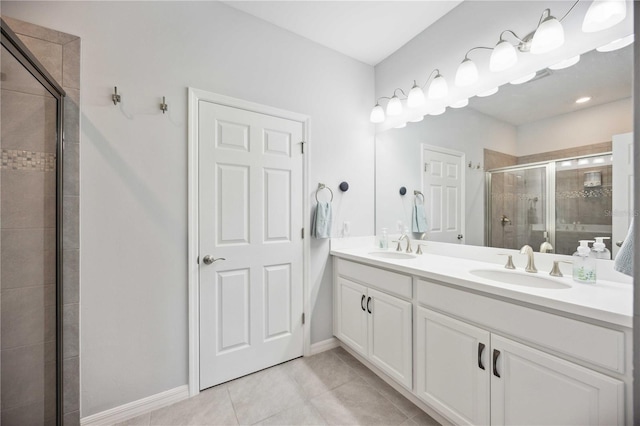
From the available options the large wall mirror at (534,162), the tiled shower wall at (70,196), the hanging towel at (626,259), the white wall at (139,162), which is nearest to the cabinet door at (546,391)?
the hanging towel at (626,259)

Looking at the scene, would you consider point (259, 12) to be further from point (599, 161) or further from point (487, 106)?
point (599, 161)

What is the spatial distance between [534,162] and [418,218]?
85 centimetres

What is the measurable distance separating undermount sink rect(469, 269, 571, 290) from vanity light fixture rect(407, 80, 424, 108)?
1.35m

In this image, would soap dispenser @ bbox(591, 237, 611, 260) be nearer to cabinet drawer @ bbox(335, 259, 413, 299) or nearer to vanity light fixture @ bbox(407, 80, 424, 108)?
cabinet drawer @ bbox(335, 259, 413, 299)

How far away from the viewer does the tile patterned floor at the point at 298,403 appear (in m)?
1.47

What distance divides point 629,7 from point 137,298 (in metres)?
2.89

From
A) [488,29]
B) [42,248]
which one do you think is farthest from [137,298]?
[488,29]

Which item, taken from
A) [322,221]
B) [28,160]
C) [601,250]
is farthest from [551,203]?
[28,160]

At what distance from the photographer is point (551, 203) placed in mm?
1391

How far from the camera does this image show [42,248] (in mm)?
1246

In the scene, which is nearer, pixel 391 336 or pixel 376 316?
pixel 391 336

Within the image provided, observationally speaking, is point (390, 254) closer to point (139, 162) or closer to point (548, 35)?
point (548, 35)

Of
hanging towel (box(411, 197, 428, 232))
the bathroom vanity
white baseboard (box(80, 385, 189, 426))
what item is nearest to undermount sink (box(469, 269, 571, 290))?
the bathroom vanity

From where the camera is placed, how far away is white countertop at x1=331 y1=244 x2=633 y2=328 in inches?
32.9
